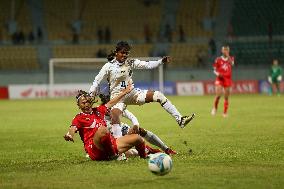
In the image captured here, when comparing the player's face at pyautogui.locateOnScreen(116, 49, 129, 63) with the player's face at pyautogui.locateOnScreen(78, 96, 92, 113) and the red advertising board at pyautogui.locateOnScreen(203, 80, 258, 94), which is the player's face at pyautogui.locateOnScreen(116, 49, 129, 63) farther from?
the red advertising board at pyautogui.locateOnScreen(203, 80, 258, 94)

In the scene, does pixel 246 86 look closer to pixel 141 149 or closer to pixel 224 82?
pixel 224 82

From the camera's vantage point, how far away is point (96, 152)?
1149 cm

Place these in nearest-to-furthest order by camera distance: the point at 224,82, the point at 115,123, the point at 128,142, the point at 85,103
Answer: the point at 128,142 → the point at 85,103 → the point at 115,123 → the point at 224,82

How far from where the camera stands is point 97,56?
46.3 m

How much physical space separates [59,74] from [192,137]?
28.9 metres

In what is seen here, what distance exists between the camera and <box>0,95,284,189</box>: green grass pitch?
9312 millimetres

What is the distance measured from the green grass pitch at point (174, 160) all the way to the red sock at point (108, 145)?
0.63 feet

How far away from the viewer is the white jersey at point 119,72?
14100mm

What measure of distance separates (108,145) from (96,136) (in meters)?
0.30

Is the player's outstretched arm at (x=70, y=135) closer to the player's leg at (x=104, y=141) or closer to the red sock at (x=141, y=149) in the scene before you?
the player's leg at (x=104, y=141)

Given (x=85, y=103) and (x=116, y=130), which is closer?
(x=85, y=103)

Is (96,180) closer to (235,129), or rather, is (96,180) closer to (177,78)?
(235,129)

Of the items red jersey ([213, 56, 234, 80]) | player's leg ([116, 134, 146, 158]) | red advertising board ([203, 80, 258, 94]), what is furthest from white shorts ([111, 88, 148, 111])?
red advertising board ([203, 80, 258, 94])

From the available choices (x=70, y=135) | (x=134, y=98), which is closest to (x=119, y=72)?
(x=134, y=98)
